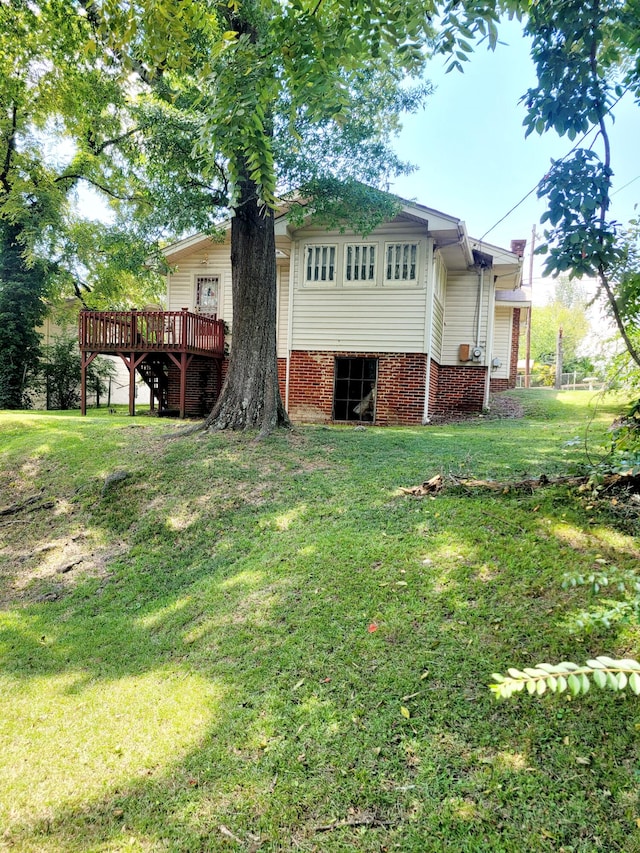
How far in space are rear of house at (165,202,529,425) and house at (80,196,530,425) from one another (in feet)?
0.08

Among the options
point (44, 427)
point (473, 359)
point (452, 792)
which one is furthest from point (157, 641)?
point (473, 359)

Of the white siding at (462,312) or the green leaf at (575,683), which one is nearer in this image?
the green leaf at (575,683)

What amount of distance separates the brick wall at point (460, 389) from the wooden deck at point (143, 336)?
6116mm

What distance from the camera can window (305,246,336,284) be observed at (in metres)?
12.1

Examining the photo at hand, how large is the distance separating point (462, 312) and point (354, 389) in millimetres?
3709

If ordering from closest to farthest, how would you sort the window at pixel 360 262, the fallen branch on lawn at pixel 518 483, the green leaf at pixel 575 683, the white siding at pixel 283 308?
the green leaf at pixel 575 683, the fallen branch on lawn at pixel 518 483, the window at pixel 360 262, the white siding at pixel 283 308

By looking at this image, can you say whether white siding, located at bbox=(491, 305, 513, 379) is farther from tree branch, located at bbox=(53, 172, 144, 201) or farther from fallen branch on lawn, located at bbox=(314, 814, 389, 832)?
fallen branch on lawn, located at bbox=(314, 814, 389, 832)

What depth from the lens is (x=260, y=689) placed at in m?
2.65

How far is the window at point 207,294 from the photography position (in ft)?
46.8

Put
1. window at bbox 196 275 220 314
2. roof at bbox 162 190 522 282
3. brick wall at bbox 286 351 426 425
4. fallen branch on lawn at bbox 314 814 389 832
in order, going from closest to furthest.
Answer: fallen branch on lawn at bbox 314 814 389 832, roof at bbox 162 190 522 282, brick wall at bbox 286 351 426 425, window at bbox 196 275 220 314

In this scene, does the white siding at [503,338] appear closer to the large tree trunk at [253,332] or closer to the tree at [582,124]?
the large tree trunk at [253,332]

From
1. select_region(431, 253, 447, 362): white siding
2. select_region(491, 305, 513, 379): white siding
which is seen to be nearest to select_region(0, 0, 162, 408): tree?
select_region(431, 253, 447, 362): white siding

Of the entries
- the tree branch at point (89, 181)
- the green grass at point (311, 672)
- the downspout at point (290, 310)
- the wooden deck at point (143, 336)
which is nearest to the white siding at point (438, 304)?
the downspout at point (290, 310)

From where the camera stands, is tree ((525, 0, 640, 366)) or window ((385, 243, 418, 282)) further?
window ((385, 243, 418, 282))
